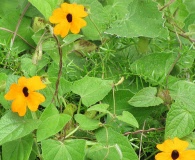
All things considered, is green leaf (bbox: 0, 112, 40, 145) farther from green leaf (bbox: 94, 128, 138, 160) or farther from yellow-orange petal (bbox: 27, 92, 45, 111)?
green leaf (bbox: 94, 128, 138, 160)

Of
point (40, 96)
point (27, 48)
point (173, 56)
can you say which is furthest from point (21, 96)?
point (173, 56)

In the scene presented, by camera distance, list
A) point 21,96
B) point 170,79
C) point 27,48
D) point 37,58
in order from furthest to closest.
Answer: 1. point 27,48
2. point 170,79
3. point 37,58
4. point 21,96

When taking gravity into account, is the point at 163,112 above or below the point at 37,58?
below

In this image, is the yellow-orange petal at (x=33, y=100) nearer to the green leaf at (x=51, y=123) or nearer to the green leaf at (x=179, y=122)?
the green leaf at (x=51, y=123)

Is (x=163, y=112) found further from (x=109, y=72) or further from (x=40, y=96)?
(x=40, y=96)

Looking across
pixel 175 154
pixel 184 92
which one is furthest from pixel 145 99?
pixel 175 154

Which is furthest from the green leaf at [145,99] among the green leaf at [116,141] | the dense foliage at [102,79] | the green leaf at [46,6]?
the green leaf at [46,6]
